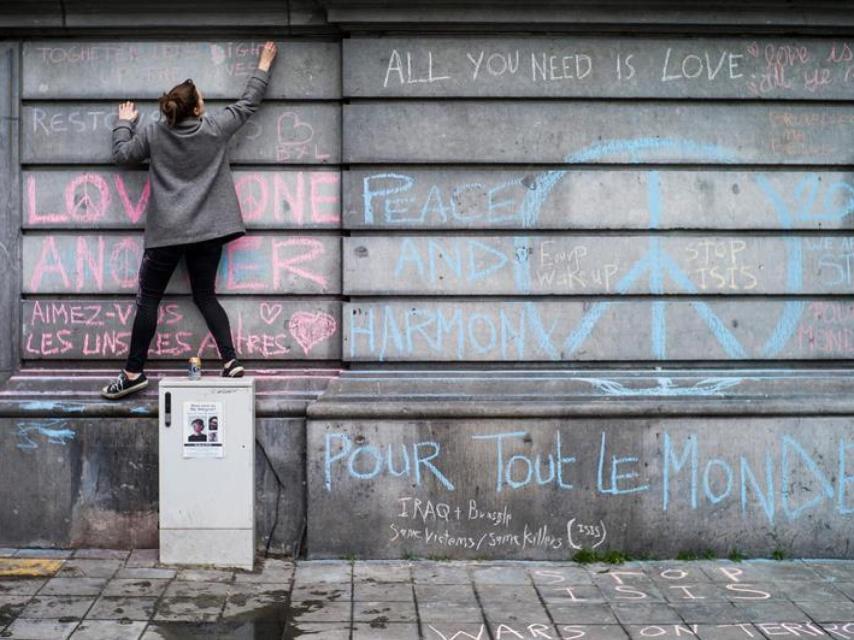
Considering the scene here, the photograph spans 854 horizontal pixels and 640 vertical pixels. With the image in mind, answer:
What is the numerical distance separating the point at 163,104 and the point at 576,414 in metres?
3.46

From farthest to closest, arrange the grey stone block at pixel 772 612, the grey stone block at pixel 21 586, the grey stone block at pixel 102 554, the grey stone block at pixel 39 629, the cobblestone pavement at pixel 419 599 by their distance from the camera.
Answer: the grey stone block at pixel 102 554, the grey stone block at pixel 21 586, the grey stone block at pixel 772 612, the cobblestone pavement at pixel 419 599, the grey stone block at pixel 39 629

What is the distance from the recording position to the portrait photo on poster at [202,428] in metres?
6.54

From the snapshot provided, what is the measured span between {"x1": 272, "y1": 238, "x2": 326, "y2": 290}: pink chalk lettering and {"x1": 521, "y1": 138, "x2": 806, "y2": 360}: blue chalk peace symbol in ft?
4.88

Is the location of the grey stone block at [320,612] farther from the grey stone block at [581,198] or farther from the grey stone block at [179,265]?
the grey stone block at [581,198]

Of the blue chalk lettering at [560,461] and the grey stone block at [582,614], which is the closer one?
the grey stone block at [582,614]

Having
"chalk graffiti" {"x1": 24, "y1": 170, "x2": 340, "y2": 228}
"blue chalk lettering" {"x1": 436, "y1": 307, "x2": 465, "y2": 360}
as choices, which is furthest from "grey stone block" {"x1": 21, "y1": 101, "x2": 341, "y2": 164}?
"blue chalk lettering" {"x1": 436, "y1": 307, "x2": 465, "y2": 360}

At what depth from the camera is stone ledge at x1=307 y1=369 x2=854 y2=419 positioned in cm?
686

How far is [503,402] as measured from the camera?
6902 mm

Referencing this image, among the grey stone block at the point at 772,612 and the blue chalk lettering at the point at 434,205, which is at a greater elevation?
the blue chalk lettering at the point at 434,205

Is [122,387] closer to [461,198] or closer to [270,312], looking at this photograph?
[270,312]

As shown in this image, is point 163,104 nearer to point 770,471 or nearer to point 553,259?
point 553,259

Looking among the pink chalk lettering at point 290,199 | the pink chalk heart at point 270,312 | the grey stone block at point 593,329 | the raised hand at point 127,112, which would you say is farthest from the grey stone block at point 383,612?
the raised hand at point 127,112

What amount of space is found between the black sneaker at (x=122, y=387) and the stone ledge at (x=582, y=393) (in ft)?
4.06

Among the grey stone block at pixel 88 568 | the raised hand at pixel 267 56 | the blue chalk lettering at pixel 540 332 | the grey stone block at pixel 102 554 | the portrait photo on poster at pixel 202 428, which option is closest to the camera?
the grey stone block at pixel 88 568
